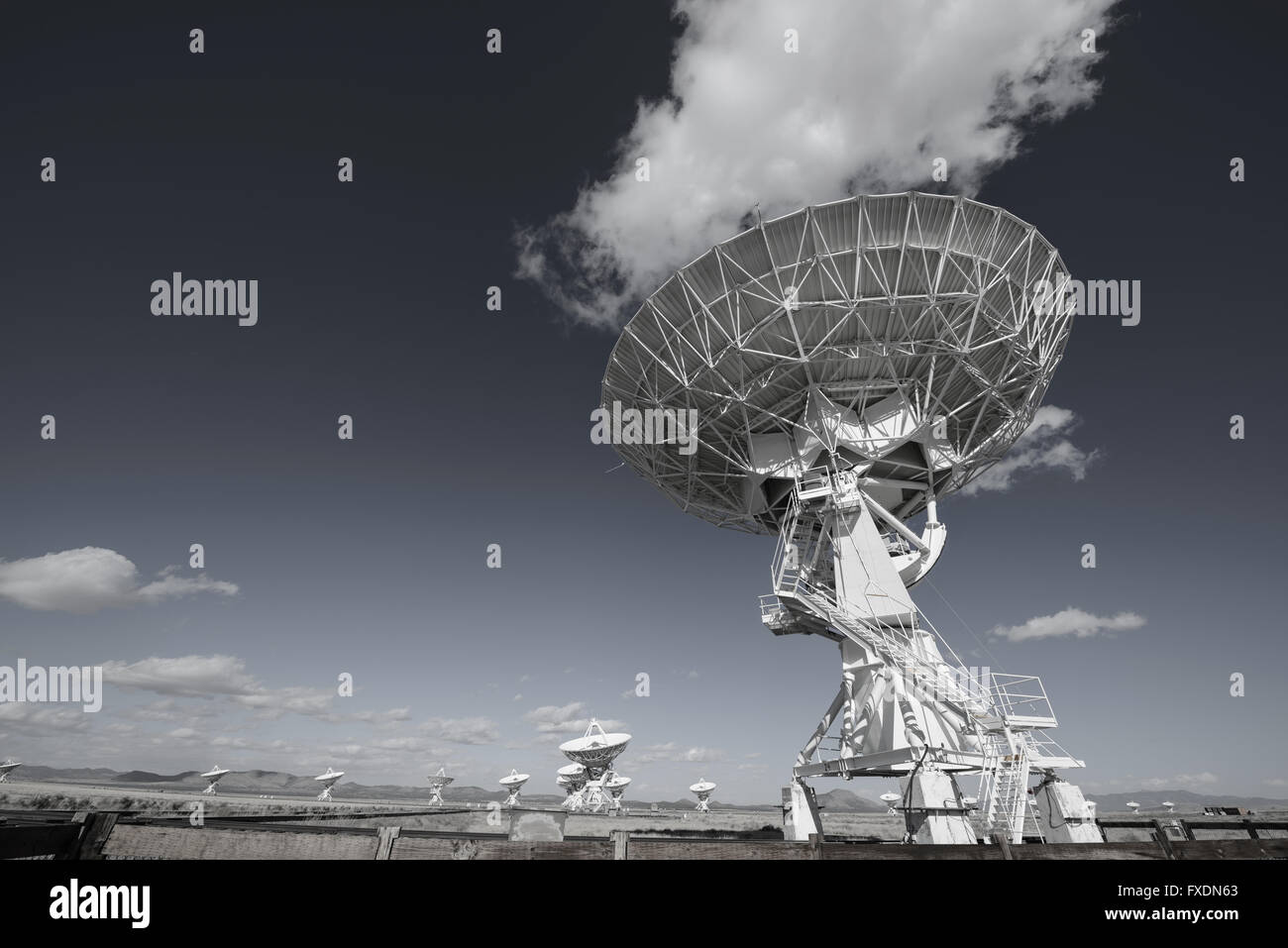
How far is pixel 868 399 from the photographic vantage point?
73.5ft

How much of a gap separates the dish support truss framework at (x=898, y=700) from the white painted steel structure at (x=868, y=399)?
0.07 metres

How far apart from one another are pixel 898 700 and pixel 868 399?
10155 mm

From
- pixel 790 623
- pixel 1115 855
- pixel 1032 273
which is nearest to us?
pixel 1115 855

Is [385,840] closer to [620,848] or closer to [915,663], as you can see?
[620,848]

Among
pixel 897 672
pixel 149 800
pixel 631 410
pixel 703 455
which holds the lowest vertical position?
pixel 149 800

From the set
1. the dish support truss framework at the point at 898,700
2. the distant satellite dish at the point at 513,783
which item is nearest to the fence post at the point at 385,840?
the dish support truss framework at the point at 898,700

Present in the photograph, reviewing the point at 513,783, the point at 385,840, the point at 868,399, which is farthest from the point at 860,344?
the point at 513,783

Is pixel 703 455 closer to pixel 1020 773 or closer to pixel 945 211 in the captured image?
pixel 945 211

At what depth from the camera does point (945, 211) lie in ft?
63.4

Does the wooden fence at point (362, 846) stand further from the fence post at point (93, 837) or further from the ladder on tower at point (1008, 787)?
the ladder on tower at point (1008, 787)

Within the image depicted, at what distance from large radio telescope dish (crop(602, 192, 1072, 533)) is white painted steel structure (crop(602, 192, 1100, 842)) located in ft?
0.22

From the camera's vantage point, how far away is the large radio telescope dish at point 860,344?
1961 centimetres
